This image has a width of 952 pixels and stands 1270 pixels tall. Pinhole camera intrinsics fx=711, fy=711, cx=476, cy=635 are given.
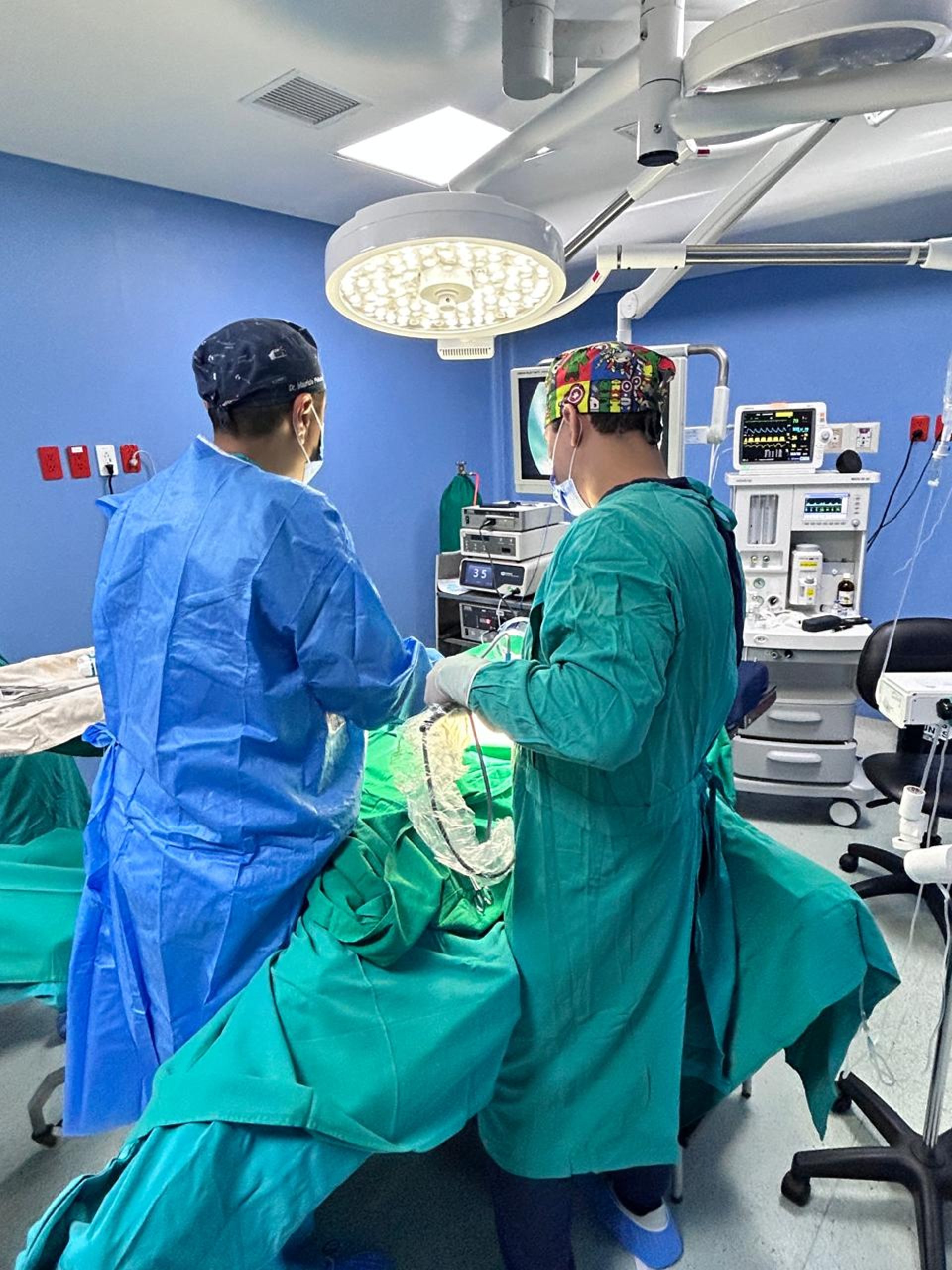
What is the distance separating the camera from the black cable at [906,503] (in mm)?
3301

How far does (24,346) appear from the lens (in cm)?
245

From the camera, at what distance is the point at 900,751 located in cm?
246

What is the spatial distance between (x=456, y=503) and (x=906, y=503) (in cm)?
220

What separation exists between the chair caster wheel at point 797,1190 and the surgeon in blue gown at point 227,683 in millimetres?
1212

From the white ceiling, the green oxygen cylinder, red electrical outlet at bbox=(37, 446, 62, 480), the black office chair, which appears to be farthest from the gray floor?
the green oxygen cylinder

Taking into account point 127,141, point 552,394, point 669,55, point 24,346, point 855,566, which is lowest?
point 855,566

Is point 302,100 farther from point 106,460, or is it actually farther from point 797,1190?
point 797,1190

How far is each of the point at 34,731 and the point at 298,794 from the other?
3.00 ft

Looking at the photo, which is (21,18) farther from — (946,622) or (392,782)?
(946,622)

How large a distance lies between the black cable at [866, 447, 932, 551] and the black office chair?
105 centimetres

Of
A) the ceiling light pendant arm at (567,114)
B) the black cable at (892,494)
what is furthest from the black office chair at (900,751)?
the ceiling light pendant arm at (567,114)

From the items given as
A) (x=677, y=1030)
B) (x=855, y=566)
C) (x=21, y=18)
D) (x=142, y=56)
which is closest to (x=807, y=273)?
(x=855, y=566)

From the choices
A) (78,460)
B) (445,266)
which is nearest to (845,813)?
(445,266)

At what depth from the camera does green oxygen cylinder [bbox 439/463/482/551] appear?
378 cm
